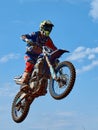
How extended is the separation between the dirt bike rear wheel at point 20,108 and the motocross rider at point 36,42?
149cm

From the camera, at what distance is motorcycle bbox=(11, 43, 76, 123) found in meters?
18.1

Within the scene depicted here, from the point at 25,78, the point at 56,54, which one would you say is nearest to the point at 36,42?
the point at 56,54

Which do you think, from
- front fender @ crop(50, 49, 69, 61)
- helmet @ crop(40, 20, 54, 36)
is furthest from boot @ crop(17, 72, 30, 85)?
helmet @ crop(40, 20, 54, 36)

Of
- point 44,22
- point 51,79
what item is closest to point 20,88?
point 51,79

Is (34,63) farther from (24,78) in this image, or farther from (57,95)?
(57,95)

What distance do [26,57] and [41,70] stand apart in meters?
1.16

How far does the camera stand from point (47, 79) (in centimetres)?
1939

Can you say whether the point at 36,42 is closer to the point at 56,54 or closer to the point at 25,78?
the point at 56,54

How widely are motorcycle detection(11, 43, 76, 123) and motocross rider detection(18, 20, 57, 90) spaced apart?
31cm

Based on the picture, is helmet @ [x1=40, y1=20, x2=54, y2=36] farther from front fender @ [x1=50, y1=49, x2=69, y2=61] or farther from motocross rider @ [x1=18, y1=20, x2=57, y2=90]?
front fender @ [x1=50, y1=49, x2=69, y2=61]

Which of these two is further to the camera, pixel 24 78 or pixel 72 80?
pixel 24 78

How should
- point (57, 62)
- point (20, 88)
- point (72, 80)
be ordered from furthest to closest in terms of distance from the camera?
point (20, 88), point (57, 62), point (72, 80)

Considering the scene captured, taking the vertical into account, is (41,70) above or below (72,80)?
above

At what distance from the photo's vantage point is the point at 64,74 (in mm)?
18250
